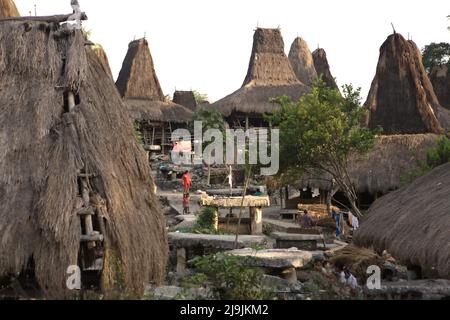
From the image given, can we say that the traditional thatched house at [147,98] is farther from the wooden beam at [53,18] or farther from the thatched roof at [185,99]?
the wooden beam at [53,18]

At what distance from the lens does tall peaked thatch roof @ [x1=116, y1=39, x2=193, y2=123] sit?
3569cm

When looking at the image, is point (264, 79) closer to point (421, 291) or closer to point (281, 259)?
point (281, 259)

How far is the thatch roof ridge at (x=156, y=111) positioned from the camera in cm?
3491

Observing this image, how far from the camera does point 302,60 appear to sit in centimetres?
4472

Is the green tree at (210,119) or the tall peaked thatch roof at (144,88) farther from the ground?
the tall peaked thatch roof at (144,88)

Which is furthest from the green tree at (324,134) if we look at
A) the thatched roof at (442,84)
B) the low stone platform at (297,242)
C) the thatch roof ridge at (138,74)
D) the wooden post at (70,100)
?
the thatched roof at (442,84)

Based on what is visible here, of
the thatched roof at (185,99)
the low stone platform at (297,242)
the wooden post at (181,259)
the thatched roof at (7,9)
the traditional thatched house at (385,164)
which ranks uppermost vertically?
the thatched roof at (185,99)

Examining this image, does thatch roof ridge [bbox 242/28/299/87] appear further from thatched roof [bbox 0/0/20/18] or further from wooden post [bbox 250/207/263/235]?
thatched roof [bbox 0/0/20/18]

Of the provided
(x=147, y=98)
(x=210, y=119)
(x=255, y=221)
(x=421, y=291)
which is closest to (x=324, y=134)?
(x=255, y=221)

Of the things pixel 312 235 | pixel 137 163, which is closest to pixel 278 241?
pixel 312 235

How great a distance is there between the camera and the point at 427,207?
1124 cm

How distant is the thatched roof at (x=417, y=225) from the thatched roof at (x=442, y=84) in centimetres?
2381
